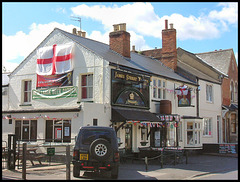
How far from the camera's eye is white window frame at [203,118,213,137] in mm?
29391

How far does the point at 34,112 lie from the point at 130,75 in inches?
249

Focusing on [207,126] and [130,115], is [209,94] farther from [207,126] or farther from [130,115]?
[130,115]

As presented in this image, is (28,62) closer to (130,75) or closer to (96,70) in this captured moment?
(96,70)

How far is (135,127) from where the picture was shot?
21.4 metres

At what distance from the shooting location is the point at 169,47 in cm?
2922

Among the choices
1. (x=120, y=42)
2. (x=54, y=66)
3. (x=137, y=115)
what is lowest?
(x=137, y=115)

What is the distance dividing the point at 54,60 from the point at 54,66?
0.40 meters

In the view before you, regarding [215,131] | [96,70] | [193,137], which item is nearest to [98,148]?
[96,70]

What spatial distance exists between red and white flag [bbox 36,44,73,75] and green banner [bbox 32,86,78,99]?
1129mm

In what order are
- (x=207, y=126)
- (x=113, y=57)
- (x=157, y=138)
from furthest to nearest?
(x=207, y=126)
(x=157, y=138)
(x=113, y=57)

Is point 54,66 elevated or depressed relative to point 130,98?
elevated

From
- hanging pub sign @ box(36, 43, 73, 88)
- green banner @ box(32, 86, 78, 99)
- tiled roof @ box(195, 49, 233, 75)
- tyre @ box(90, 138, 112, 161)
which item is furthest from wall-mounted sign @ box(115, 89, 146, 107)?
tiled roof @ box(195, 49, 233, 75)

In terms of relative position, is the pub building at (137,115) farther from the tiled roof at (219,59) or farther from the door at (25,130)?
the tiled roof at (219,59)

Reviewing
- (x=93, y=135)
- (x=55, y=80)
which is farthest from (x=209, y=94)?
(x=93, y=135)
